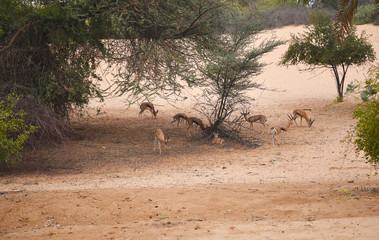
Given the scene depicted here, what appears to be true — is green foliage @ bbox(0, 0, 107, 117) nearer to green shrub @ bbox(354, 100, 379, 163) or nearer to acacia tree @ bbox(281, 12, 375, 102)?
green shrub @ bbox(354, 100, 379, 163)

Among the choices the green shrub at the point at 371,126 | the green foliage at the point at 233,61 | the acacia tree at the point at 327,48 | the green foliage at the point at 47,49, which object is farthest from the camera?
the acacia tree at the point at 327,48

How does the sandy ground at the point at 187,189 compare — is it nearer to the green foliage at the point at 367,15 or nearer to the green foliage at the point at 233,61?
the green foliage at the point at 233,61

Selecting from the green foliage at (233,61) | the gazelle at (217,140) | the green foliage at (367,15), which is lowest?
the gazelle at (217,140)

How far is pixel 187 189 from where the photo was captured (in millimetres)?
9281

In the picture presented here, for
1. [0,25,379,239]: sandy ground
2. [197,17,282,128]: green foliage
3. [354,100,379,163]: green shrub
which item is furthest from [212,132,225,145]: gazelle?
[354,100,379,163]: green shrub

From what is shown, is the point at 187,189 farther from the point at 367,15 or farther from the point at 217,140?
the point at 367,15

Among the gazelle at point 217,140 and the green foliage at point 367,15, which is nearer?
the gazelle at point 217,140

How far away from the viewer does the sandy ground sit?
679cm

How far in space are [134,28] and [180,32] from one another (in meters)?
1.38

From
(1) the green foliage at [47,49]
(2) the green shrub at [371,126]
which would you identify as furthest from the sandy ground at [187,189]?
(1) the green foliage at [47,49]

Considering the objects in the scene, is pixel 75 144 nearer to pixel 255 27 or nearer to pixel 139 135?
pixel 139 135

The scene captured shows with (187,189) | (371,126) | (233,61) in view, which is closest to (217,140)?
(233,61)

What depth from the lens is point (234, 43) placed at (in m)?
15.3

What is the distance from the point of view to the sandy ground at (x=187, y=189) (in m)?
6.79
